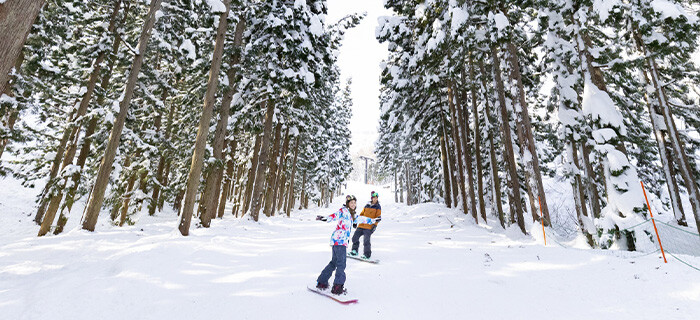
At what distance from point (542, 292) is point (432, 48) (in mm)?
9243

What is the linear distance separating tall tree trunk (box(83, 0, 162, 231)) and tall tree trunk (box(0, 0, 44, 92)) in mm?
7908

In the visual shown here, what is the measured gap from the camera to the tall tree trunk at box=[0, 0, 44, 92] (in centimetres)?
245

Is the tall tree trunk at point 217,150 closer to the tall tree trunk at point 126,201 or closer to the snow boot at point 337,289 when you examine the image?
the tall tree trunk at point 126,201

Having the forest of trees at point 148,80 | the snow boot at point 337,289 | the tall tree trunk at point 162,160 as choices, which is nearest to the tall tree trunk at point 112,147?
the forest of trees at point 148,80

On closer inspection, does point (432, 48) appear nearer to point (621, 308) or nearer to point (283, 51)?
point (283, 51)

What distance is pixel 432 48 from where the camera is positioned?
11.4 metres

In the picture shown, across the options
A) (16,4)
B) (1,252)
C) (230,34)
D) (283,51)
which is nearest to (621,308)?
(16,4)

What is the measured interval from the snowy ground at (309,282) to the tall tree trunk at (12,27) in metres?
3.33

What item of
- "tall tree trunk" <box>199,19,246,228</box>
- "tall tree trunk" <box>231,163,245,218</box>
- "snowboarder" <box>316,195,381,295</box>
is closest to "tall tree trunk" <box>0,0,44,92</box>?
"snowboarder" <box>316,195,381,295</box>

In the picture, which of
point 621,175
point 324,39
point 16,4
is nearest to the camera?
point 16,4

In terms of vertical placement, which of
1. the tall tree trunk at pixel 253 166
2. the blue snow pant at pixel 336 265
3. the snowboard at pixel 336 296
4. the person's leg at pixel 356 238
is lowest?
the snowboard at pixel 336 296

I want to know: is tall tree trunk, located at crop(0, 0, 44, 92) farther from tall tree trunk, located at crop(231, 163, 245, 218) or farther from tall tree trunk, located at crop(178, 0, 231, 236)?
tall tree trunk, located at crop(231, 163, 245, 218)

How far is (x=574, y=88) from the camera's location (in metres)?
11.0

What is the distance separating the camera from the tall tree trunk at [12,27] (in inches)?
96.3
